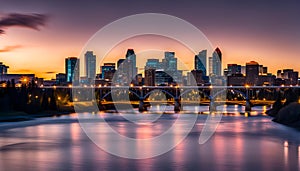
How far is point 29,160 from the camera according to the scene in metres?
37.3

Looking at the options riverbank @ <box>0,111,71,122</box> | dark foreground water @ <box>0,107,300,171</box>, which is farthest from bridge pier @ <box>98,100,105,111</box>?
dark foreground water @ <box>0,107,300,171</box>

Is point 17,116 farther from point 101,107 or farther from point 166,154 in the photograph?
point 166,154

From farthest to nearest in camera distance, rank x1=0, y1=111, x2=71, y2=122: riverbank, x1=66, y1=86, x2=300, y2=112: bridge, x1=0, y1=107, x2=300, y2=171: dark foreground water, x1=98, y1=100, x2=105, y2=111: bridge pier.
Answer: x1=98, y1=100, x2=105, y2=111: bridge pier < x1=66, y1=86, x2=300, y2=112: bridge < x1=0, y1=111, x2=71, y2=122: riverbank < x1=0, y1=107, x2=300, y2=171: dark foreground water

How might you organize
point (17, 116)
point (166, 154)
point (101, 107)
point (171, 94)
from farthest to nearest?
point (171, 94) < point (101, 107) < point (17, 116) < point (166, 154)

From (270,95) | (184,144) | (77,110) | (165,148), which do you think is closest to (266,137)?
(184,144)

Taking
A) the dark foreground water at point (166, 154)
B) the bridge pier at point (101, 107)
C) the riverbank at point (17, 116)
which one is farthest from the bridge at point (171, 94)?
the dark foreground water at point (166, 154)

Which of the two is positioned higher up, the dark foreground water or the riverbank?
the riverbank

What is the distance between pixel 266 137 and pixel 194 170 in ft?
83.0

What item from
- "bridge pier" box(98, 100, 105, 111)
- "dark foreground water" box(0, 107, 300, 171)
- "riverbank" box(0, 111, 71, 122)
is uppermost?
"bridge pier" box(98, 100, 105, 111)

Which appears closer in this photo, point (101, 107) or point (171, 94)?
point (101, 107)

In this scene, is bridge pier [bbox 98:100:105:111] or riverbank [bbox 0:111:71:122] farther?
bridge pier [bbox 98:100:105:111]

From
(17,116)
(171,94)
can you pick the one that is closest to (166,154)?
(17,116)

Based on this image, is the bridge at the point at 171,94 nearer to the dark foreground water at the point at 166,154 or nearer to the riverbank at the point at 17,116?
the riverbank at the point at 17,116

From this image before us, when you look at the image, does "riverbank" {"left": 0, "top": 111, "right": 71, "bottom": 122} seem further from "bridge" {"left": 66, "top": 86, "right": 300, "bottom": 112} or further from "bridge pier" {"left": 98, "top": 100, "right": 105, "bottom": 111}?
"bridge" {"left": 66, "top": 86, "right": 300, "bottom": 112}
